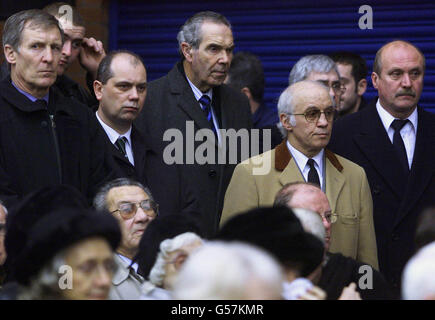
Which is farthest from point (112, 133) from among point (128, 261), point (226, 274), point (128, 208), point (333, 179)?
point (226, 274)

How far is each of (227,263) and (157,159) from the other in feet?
11.1

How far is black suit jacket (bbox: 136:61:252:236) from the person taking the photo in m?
6.89

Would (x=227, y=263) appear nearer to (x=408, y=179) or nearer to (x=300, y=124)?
(x=300, y=124)

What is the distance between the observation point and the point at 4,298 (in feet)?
13.7

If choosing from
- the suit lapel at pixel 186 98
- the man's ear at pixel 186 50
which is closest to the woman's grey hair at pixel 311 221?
the suit lapel at pixel 186 98

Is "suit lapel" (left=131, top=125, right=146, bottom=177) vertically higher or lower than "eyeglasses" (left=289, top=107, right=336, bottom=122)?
lower

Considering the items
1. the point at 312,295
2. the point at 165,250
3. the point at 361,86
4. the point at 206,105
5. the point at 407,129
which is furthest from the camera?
the point at 361,86

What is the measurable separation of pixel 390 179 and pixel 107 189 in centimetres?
192

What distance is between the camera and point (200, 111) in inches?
280

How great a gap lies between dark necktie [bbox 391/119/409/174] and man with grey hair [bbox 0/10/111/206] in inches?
78.8

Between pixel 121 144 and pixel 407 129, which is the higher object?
pixel 407 129

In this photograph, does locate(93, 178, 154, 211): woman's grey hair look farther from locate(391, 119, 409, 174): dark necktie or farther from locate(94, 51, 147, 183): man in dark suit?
locate(391, 119, 409, 174): dark necktie

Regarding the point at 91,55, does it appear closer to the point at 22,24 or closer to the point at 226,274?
the point at 22,24

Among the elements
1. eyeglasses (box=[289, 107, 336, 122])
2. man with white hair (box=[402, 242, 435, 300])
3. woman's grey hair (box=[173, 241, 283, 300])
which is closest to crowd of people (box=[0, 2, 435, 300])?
eyeglasses (box=[289, 107, 336, 122])
